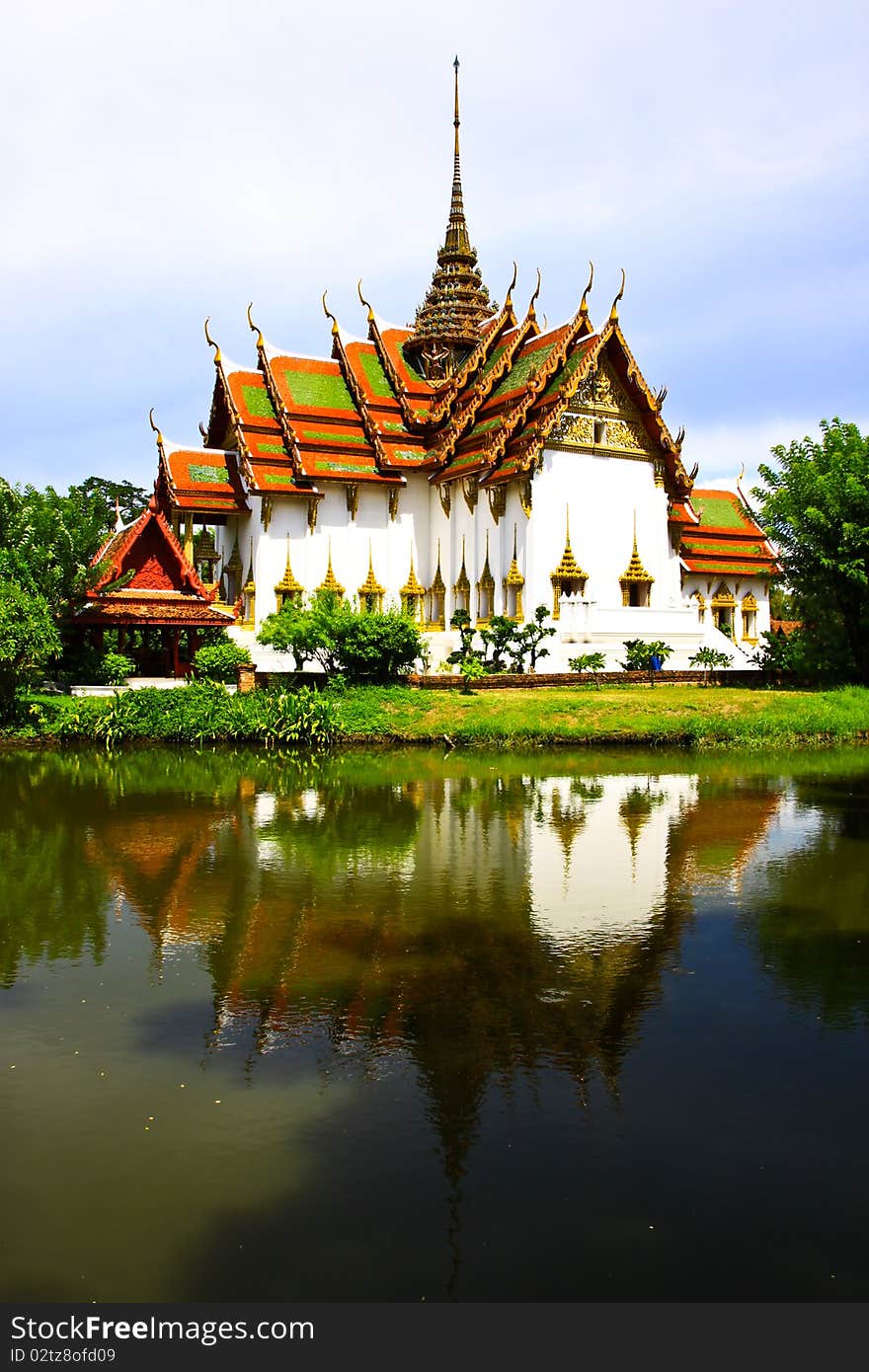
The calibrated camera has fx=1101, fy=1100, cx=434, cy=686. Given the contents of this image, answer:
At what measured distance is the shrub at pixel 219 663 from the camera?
74.5ft

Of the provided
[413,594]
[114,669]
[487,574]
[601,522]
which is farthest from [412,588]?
[114,669]

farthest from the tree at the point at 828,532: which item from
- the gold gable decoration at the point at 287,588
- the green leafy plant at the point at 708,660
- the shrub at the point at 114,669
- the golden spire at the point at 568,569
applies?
the shrub at the point at 114,669

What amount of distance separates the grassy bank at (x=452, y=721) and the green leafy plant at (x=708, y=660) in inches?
137

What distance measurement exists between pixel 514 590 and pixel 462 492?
4.12 meters

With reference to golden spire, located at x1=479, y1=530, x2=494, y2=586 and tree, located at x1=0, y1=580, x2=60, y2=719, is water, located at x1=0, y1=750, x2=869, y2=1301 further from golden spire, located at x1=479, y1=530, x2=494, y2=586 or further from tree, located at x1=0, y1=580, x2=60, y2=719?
golden spire, located at x1=479, y1=530, x2=494, y2=586

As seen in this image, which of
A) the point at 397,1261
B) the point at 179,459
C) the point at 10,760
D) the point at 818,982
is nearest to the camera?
the point at 397,1261

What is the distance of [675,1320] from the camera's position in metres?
3.26

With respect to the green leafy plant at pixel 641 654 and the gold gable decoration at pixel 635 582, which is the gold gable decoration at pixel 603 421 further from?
the green leafy plant at pixel 641 654

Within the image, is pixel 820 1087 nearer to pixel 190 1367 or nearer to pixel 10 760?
pixel 190 1367

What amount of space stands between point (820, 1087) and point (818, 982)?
4.96 ft

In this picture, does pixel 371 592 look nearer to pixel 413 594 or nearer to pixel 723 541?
pixel 413 594

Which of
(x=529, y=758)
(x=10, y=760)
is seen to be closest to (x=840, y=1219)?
(x=529, y=758)

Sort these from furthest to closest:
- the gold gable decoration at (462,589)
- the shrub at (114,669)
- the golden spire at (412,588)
→ the golden spire at (412,588) → the gold gable decoration at (462,589) → the shrub at (114,669)

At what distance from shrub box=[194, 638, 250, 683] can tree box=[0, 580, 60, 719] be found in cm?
331
